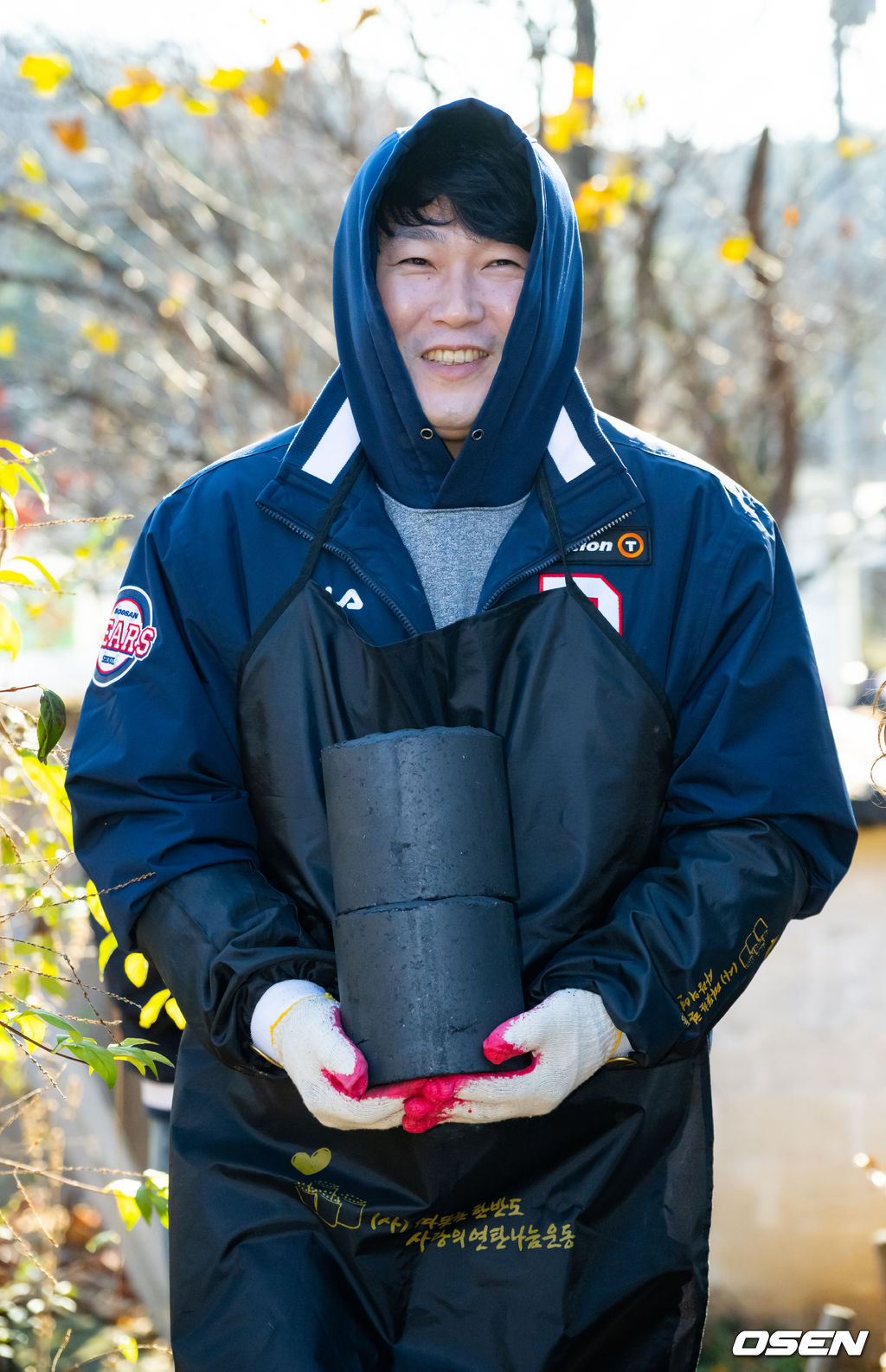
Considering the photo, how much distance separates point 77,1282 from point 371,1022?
3.22 meters

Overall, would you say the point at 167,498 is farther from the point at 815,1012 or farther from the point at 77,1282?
the point at 77,1282

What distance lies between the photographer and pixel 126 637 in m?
2.15

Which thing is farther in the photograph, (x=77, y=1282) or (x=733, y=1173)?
(x=77, y=1282)

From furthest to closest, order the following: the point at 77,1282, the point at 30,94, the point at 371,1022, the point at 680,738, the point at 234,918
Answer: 1. the point at 30,94
2. the point at 77,1282
3. the point at 680,738
4. the point at 234,918
5. the point at 371,1022

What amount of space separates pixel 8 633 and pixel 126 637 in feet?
0.65

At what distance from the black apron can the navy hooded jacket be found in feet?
0.18

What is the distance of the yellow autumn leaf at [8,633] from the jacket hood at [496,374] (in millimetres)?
639

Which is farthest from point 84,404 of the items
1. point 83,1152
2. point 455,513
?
point 455,513

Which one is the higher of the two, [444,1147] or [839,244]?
[839,244]

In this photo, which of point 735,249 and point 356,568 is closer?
point 356,568

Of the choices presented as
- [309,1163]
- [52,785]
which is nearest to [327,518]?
Result: [52,785]

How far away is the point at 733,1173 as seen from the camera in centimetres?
413

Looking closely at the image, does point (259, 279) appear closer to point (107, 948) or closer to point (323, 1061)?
point (107, 948)

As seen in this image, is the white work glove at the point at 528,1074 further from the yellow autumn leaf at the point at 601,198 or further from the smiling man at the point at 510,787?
the yellow autumn leaf at the point at 601,198
